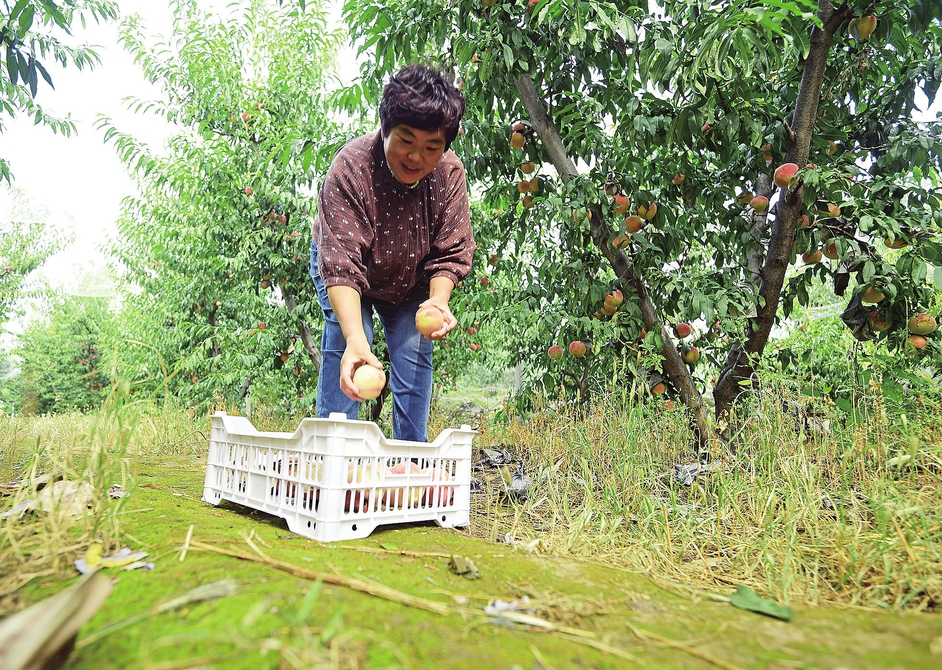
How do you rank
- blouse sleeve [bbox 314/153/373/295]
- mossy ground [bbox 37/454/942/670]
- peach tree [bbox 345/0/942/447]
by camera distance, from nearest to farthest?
1. mossy ground [bbox 37/454/942/670]
2. blouse sleeve [bbox 314/153/373/295]
3. peach tree [bbox 345/0/942/447]

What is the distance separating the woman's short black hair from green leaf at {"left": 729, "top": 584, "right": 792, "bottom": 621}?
1496mm

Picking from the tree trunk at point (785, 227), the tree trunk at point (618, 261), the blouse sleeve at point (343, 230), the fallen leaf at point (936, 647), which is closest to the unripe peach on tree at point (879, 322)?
the tree trunk at point (785, 227)

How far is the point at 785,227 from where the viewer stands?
2.74 metres

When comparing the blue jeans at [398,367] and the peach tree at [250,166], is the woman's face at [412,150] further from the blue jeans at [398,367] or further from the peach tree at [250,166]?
the peach tree at [250,166]

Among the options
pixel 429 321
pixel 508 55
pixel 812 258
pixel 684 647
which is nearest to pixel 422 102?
pixel 429 321

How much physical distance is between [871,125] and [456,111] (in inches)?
103

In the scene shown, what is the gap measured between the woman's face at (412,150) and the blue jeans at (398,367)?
50 centimetres

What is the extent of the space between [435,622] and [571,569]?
517 mm

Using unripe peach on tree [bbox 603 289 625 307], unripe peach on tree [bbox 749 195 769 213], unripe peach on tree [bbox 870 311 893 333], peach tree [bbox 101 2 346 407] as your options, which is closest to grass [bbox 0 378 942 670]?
unripe peach on tree [bbox 870 311 893 333]

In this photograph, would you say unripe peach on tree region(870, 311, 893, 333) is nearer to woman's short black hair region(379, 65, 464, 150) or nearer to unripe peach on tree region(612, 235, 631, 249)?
unripe peach on tree region(612, 235, 631, 249)

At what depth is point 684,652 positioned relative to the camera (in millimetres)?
870

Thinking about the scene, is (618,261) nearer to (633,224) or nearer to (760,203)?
(633,224)

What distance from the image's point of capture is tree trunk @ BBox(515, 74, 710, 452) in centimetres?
289

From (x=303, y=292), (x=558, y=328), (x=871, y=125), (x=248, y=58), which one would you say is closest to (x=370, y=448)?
(x=558, y=328)
